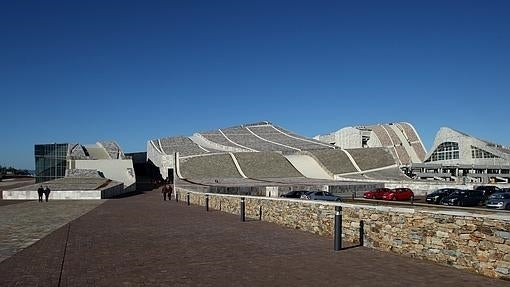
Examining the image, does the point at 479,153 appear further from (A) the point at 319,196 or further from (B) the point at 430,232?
(B) the point at 430,232

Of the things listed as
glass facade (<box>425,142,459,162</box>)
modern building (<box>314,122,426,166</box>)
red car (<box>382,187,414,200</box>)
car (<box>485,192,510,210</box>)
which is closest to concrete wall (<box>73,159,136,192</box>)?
red car (<box>382,187,414,200</box>)

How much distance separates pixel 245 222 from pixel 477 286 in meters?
9.42

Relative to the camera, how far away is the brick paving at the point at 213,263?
6.79m

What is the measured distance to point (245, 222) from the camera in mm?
15148

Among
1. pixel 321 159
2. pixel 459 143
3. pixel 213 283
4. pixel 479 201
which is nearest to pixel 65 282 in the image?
pixel 213 283

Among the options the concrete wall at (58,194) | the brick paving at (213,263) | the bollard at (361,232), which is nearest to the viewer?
the brick paving at (213,263)

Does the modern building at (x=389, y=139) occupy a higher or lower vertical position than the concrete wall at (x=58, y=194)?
higher

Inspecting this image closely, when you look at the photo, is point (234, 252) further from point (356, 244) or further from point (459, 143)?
point (459, 143)

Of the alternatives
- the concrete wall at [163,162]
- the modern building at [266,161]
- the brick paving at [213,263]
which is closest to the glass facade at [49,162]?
the modern building at [266,161]

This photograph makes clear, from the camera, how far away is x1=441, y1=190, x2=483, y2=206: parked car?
27.3 meters

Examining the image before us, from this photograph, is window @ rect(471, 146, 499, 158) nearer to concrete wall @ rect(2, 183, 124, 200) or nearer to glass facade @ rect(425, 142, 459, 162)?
glass facade @ rect(425, 142, 459, 162)

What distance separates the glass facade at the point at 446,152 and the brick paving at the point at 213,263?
64960 mm

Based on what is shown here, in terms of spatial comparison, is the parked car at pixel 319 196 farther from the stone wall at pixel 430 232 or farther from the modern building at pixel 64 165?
the modern building at pixel 64 165

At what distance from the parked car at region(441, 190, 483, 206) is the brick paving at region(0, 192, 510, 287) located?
1838 centimetres
